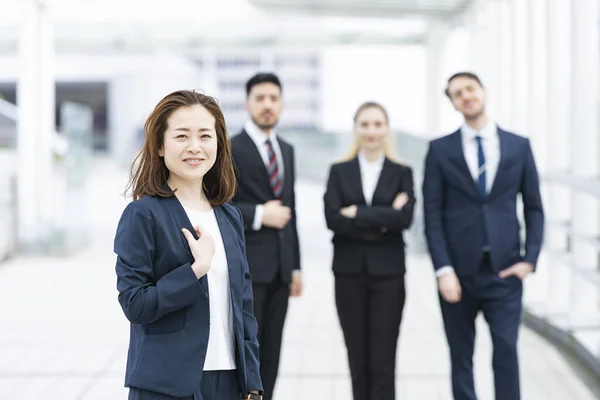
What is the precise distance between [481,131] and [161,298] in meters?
1.62

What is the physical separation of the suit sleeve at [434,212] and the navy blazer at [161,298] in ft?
4.28

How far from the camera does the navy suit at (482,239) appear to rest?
8.66ft

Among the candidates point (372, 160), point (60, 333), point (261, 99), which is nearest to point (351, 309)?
point (372, 160)

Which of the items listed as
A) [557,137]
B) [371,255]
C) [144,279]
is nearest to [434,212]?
[371,255]

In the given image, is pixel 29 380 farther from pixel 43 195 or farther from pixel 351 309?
pixel 43 195

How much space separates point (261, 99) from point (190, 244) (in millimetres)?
1347

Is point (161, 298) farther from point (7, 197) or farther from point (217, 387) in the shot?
point (7, 197)

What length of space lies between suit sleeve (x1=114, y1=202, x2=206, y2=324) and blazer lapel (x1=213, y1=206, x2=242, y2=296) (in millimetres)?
108

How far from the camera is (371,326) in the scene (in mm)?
2812

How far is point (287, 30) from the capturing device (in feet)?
35.3

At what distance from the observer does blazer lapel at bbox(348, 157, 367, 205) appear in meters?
2.87

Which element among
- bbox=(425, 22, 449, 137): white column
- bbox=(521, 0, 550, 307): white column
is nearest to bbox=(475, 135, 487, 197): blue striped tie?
bbox=(521, 0, 550, 307): white column

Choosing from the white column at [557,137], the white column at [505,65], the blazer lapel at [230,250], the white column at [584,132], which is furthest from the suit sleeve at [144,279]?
the white column at [505,65]

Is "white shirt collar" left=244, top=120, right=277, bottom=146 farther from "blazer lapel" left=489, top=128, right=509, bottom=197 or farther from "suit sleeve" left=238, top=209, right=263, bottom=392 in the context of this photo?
"suit sleeve" left=238, top=209, right=263, bottom=392
